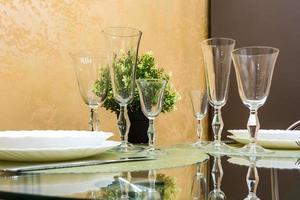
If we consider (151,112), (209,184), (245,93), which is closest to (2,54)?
(151,112)

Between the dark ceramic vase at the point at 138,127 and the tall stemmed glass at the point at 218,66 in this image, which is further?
the dark ceramic vase at the point at 138,127

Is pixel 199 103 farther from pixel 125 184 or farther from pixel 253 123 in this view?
pixel 125 184

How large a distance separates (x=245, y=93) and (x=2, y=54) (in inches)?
36.5

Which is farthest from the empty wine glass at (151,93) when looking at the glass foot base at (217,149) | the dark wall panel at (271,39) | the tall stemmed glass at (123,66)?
the dark wall panel at (271,39)

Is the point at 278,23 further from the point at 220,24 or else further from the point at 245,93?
the point at 245,93

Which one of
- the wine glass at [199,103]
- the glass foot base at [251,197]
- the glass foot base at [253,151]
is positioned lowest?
the glass foot base at [253,151]

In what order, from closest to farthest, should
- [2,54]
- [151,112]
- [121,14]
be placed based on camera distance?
[151,112], [2,54], [121,14]

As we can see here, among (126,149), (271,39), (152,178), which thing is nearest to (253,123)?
(126,149)

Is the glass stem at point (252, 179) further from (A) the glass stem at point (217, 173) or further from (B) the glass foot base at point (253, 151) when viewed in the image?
(B) the glass foot base at point (253, 151)

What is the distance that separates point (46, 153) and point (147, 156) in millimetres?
233

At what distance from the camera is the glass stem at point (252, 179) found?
0.71 metres

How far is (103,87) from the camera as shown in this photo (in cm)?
129

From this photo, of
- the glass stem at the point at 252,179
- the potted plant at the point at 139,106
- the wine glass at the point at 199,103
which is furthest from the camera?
the potted plant at the point at 139,106

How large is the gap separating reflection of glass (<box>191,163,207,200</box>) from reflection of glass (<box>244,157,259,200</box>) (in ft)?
0.21
